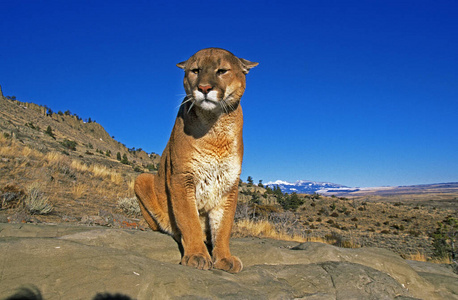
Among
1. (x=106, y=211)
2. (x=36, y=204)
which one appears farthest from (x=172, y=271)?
(x=106, y=211)

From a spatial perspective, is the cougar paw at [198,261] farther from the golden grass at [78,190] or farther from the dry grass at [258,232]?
the golden grass at [78,190]

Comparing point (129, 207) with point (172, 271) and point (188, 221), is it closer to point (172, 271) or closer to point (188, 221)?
point (188, 221)

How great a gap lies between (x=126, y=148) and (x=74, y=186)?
68.5 meters

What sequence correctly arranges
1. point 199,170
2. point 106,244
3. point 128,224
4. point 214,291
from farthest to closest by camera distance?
point 128,224 → point 199,170 → point 106,244 → point 214,291

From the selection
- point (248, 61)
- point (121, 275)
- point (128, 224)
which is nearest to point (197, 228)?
point (121, 275)

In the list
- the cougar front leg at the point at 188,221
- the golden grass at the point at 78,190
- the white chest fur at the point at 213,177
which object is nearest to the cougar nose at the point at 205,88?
the white chest fur at the point at 213,177

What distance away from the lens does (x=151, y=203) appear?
5.22 meters

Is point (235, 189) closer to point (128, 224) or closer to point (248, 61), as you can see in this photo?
point (248, 61)

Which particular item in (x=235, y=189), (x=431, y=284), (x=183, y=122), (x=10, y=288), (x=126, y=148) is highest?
(x=126, y=148)

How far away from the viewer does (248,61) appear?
15.4 feet

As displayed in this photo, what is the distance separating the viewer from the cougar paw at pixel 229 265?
4050 millimetres

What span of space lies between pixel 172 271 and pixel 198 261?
803 millimetres

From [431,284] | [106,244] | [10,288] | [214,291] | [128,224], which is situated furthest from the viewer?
[128,224]

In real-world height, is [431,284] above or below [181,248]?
below
